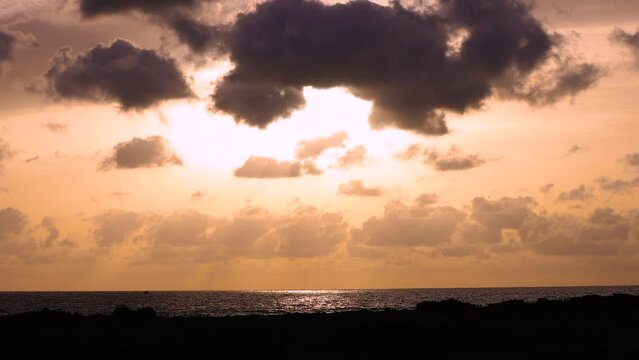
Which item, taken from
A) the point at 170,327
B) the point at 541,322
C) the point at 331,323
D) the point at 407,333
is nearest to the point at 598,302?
the point at 541,322

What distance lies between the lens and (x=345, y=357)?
3606 centimetres

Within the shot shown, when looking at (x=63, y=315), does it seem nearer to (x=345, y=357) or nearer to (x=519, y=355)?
(x=345, y=357)

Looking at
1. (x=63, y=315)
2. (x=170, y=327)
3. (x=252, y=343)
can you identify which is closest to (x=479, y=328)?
(x=252, y=343)

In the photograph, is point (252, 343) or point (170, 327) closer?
point (252, 343)

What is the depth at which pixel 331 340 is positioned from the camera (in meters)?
42.1

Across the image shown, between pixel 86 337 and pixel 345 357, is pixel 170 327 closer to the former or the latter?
pixel 86 337

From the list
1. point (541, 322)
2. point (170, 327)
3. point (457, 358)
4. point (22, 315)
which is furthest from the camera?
point (22, 315)

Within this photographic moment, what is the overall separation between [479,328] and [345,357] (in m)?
10.9

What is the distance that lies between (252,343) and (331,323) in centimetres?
1677

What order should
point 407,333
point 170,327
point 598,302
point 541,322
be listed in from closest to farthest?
point 407,333 → point 170,327 → point 541,322 → point 598,302

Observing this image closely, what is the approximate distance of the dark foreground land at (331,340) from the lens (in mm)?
36969

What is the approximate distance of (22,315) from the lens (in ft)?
184

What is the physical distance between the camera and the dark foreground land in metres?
37.0

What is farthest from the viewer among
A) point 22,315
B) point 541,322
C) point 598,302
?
point 598,302
